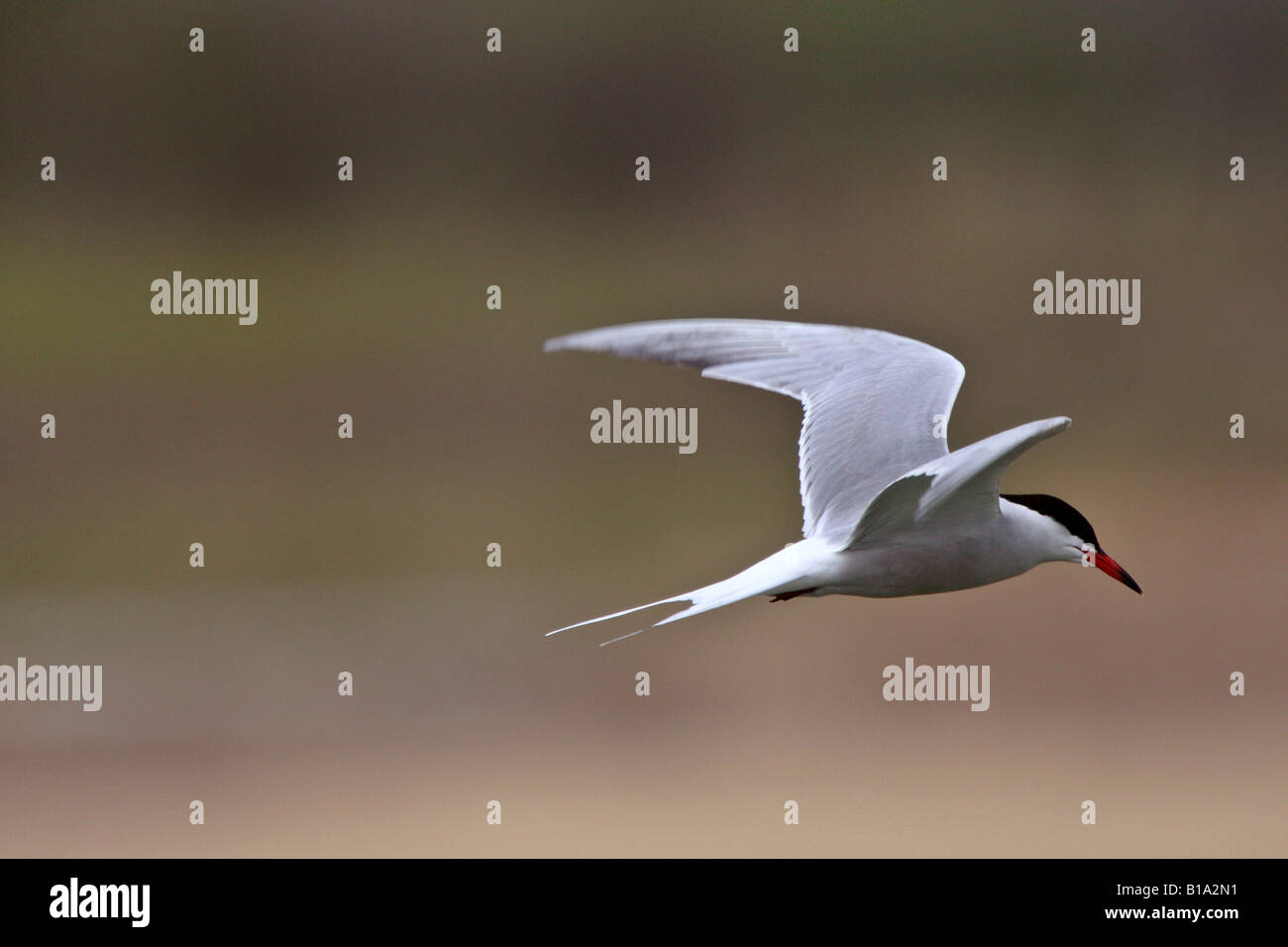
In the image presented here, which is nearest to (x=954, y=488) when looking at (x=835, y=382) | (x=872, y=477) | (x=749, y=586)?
(x=749, y=586)

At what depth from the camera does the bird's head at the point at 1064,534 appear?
419 cm

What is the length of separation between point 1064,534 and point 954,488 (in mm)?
849

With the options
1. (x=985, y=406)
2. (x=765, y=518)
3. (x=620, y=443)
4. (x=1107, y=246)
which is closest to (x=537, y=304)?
(x=620, y=443)

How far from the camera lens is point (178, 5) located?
51.5ft

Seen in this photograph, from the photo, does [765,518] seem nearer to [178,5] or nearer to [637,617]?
[637,617]

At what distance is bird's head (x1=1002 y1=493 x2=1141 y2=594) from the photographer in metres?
4.19

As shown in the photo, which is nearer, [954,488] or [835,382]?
[954,488]

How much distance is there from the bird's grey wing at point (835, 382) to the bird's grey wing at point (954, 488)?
0.22 meters

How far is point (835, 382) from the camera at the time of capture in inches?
180

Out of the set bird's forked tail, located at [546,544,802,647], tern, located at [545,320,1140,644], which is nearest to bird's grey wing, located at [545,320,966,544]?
tern, located at [545,320,1140,644]

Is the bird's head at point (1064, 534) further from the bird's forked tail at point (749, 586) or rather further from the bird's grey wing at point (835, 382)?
the bird's forked tail at point (749, 586)

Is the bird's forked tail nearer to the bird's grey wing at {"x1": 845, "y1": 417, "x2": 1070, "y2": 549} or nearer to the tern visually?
the tern

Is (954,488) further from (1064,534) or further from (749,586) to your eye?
(1064,534)

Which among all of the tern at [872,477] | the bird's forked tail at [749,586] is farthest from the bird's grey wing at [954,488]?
the bird's forked tail at [749,586]
